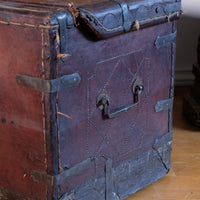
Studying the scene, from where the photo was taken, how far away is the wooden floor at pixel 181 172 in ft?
6.86

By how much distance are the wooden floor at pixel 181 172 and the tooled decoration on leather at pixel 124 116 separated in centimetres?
24

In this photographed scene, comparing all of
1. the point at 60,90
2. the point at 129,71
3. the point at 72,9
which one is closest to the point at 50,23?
the point at 72,9

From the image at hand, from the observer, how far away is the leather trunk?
158 centimetres

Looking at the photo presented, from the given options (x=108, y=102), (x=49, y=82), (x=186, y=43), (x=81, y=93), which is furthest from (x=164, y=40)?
(x=186, y=43)

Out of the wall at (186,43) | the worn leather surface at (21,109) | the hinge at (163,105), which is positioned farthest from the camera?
the wall at (186,43)

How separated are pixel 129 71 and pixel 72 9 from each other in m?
0.41

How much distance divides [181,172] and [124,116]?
536 millimetres

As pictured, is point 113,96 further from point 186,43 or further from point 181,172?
point 186,43

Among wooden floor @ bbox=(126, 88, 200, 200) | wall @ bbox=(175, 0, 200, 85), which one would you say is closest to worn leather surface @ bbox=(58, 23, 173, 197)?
wooden floor @ bbox=(126, 88, 200, 200)

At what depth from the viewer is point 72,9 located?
158 cm

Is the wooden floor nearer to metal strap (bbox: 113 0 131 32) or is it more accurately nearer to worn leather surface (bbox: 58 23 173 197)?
worn leather surface (bbox: 58 23 173 197)

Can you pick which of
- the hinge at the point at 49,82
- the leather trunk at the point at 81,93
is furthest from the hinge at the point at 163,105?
the hinge at the point at 49,82

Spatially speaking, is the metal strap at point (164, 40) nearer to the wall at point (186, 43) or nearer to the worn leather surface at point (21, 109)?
the worn leather surface at point (21, 109)

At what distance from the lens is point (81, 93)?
5.57ft
